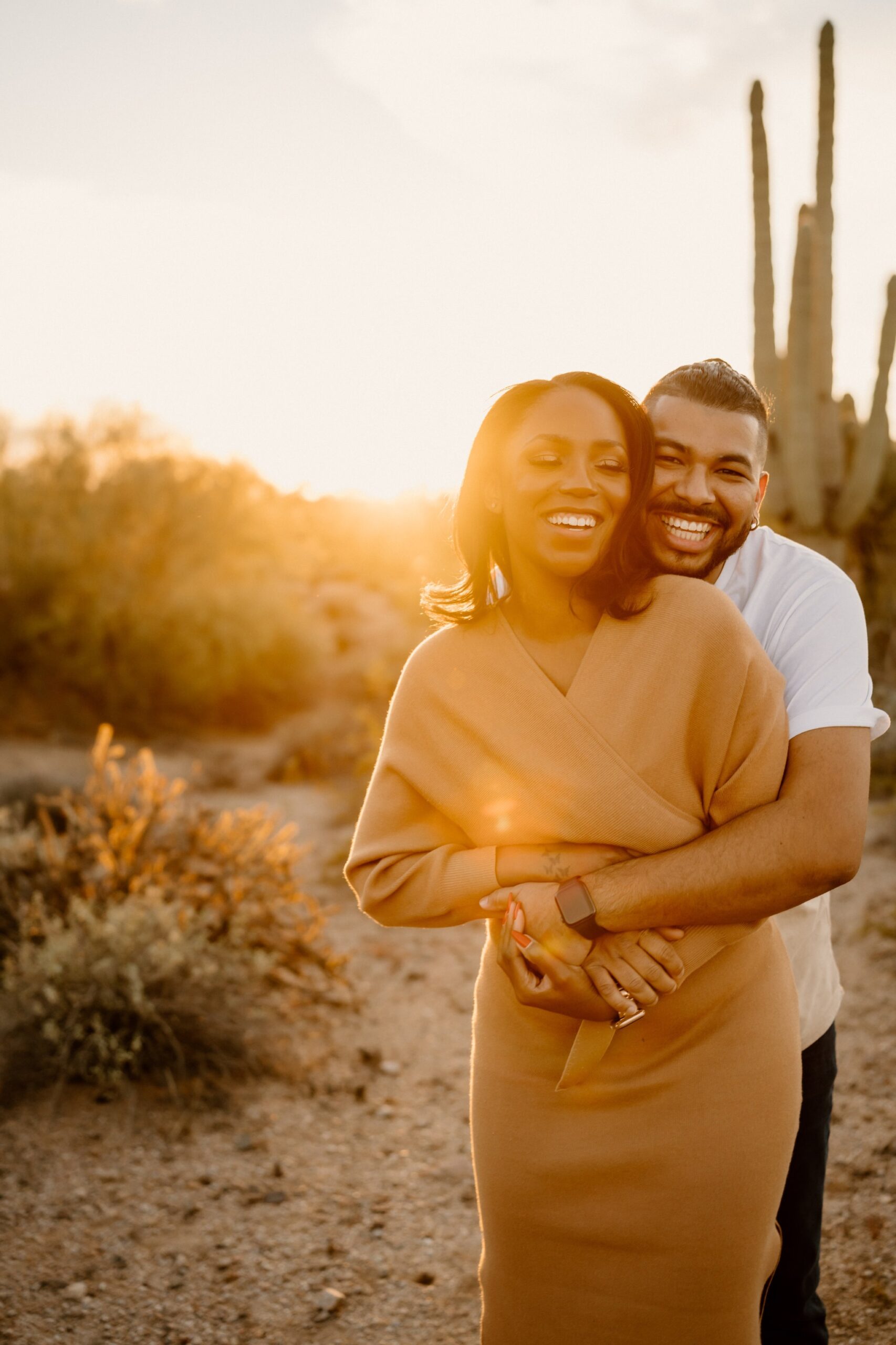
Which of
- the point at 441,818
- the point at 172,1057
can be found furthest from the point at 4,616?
the point at 441,818

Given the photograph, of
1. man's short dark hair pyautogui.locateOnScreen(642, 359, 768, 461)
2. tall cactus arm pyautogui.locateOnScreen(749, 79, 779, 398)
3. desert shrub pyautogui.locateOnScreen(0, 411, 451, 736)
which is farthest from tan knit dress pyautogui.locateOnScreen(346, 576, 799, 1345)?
desert shrub pyautogui.locateOnScreen(0, 411, 451, 736)

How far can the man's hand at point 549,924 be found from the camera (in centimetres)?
160

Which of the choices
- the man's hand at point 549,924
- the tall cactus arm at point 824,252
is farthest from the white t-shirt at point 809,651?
the tall cactus arm at point 824,252

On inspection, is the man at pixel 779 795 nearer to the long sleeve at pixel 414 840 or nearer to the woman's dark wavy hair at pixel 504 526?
the long sleeve at pixel 414 840

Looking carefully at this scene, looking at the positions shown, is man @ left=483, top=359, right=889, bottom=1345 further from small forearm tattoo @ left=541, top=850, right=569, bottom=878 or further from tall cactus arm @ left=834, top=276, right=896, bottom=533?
tall cactus arm @ left=834, top=276, right=896, bottom=533

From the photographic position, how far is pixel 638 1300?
167cm

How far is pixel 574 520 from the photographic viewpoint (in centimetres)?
172

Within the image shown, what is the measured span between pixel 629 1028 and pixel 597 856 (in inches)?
12.8

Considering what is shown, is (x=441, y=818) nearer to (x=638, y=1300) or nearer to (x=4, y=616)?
(x=638, y=1300)

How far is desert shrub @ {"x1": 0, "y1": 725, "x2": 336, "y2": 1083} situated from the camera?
13.1 ft

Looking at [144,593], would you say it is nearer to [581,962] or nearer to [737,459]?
A: [737,459]

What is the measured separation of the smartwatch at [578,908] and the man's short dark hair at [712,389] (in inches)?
40.3

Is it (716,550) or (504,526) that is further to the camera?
(716,550)

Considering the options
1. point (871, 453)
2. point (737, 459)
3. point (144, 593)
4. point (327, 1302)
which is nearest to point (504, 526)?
point (737, 459)
